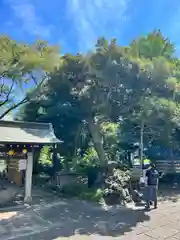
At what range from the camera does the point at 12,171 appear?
43.2 ft

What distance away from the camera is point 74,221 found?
6.82 meters

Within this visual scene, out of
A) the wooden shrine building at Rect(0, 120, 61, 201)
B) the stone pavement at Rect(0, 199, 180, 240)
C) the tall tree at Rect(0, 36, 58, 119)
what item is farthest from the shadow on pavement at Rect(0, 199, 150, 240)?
the tall tree at Rect(0, 36, 58, 119)

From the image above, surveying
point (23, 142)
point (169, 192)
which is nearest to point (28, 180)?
point (23, 142)

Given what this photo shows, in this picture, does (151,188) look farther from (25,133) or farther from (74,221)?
(25,133)

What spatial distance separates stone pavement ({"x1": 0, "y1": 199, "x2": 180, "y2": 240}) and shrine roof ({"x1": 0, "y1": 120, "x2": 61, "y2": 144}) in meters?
2.36

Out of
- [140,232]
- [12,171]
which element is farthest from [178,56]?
[12,171]

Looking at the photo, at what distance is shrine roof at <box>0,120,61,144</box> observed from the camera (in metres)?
8.39

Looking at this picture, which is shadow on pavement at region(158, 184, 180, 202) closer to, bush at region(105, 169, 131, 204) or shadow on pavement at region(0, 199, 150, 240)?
bush at region(105, 169, 131, 204)

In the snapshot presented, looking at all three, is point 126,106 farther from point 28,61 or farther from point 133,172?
point 28,61

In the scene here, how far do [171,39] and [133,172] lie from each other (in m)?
6.10

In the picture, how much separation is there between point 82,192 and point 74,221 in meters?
2.97

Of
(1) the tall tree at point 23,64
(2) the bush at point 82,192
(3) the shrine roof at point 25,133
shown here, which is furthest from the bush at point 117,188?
(1) the tall tree at point 23,64

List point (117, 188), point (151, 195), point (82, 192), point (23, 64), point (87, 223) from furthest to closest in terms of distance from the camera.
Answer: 1. point (23, 64)
2. point (82, 192)
3. point (117, 188)
4. point (151, 195)
5. point (87, 223)

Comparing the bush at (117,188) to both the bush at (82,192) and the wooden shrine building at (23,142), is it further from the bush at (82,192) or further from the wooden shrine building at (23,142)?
the wooden shrine building at (23,142)
